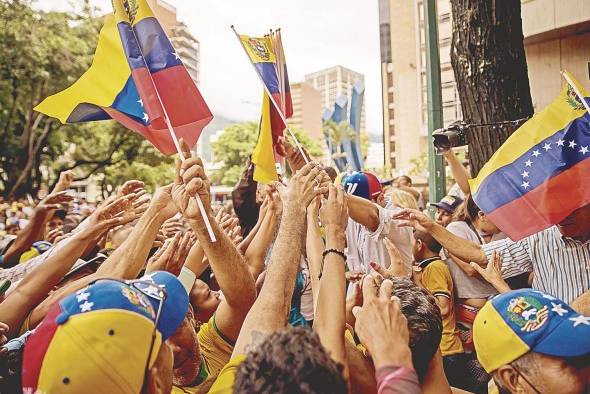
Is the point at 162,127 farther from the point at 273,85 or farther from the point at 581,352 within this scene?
the point at 581,352

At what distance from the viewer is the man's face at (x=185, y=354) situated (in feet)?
7.27

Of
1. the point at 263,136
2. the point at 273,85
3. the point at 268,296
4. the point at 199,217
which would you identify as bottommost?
the point at 268,296

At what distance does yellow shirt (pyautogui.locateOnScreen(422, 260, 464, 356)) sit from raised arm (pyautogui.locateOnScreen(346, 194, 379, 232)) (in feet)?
1.72

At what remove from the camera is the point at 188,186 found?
8.20 ft

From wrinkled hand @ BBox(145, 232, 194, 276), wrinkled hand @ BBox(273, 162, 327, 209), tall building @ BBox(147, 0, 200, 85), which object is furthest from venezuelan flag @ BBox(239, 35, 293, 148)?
wrinkled hand @ BBox(273, 162, 327, 209)

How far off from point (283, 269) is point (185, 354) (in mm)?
587

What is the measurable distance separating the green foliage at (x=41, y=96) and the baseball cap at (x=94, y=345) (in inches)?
716

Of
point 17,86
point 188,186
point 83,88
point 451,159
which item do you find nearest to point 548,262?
point 451,159

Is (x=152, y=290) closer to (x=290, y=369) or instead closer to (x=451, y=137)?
(x=290, y=369)

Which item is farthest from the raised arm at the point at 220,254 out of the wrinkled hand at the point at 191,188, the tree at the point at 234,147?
the tree at the point at 234,147

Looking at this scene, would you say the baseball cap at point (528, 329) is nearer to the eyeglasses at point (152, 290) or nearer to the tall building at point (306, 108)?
the eyeglasses at point (152, 290)

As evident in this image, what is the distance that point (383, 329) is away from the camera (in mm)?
1702

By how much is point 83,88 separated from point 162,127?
23.7 inches

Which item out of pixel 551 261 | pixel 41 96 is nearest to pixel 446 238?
pixel 551 261
